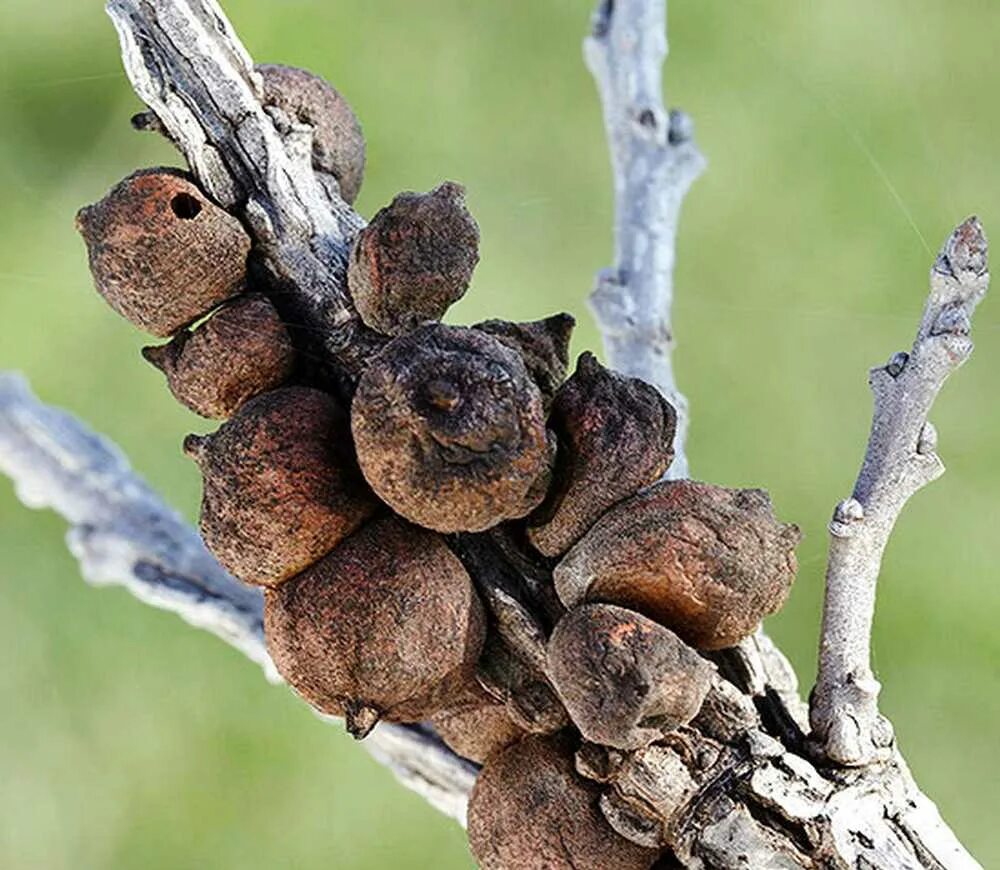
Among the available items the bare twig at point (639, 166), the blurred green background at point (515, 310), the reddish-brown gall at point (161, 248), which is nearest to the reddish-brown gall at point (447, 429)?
the reddish-brown gall at point (161, 248)

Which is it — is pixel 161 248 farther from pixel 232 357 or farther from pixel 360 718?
pixel 360 718

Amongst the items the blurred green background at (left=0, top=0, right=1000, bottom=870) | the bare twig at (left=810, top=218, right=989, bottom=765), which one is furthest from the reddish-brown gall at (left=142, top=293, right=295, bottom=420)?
the blurred green background at (left=0, top=0, right=1000, bottom=870)

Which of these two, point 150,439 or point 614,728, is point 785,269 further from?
point 614,728

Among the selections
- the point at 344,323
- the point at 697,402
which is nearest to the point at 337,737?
the point at 697,402

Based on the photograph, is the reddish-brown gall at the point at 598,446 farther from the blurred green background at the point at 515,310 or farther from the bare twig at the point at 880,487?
the blurred green background at the point at 515,310

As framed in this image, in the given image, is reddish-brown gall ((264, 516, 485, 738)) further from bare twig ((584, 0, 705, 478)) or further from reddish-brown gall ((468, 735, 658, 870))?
bare twig ((584, 0, 705, 478))

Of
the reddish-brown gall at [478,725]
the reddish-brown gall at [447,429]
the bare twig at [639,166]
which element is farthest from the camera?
the bare twig at [639,166]
